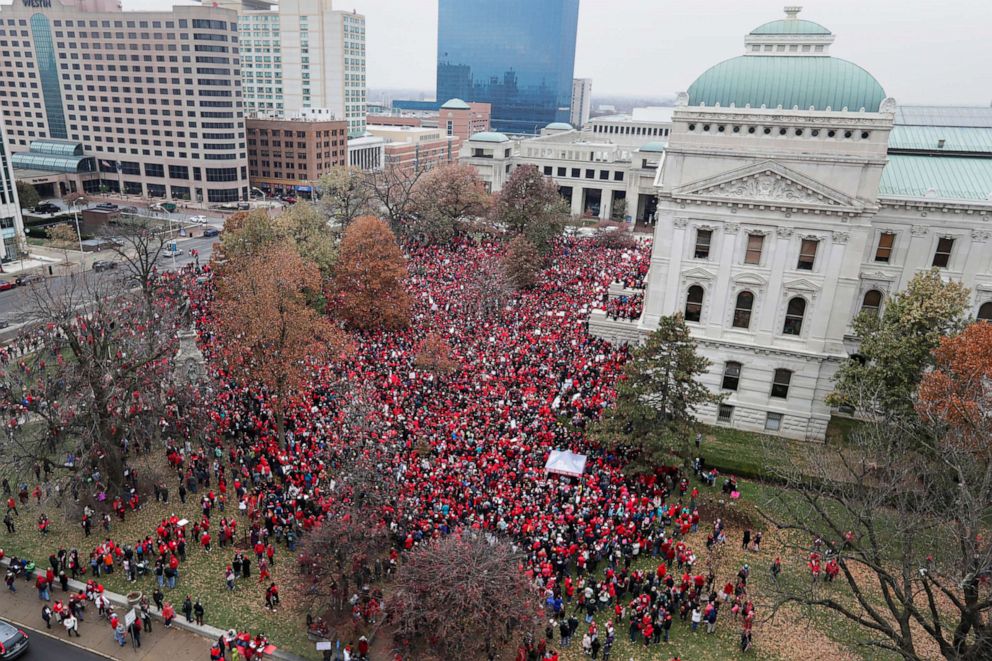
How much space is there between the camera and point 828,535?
2912 centimetres

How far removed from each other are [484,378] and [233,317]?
15.0 m

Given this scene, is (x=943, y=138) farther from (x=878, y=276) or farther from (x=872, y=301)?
(x=872, y=301)

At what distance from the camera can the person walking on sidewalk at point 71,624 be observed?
2295 centimetres

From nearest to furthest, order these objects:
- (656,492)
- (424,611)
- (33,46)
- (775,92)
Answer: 1. (424,611)
2. (656,492)
3. (775,92)
4. (33,46)

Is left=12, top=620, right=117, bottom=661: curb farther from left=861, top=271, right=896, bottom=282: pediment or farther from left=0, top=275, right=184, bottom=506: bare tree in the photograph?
left=861, top=271, right=896, bottom=282: pediment

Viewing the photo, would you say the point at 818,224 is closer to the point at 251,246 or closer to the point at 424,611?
the point at 424,611

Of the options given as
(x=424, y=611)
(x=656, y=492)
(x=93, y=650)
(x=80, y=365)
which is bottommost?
(x=93, y=650)

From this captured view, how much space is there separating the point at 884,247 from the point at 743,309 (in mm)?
9522

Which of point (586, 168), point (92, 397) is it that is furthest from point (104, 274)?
point (586, 168)

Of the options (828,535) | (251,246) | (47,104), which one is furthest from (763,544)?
(47,104)

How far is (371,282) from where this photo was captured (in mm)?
47031

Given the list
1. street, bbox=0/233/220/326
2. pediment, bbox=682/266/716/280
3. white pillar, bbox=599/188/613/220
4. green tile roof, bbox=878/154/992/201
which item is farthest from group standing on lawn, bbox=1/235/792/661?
white pillar, bbox=599/188/613/220

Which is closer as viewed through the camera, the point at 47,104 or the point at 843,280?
the point at 843,280

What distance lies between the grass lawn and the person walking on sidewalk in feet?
7.02
